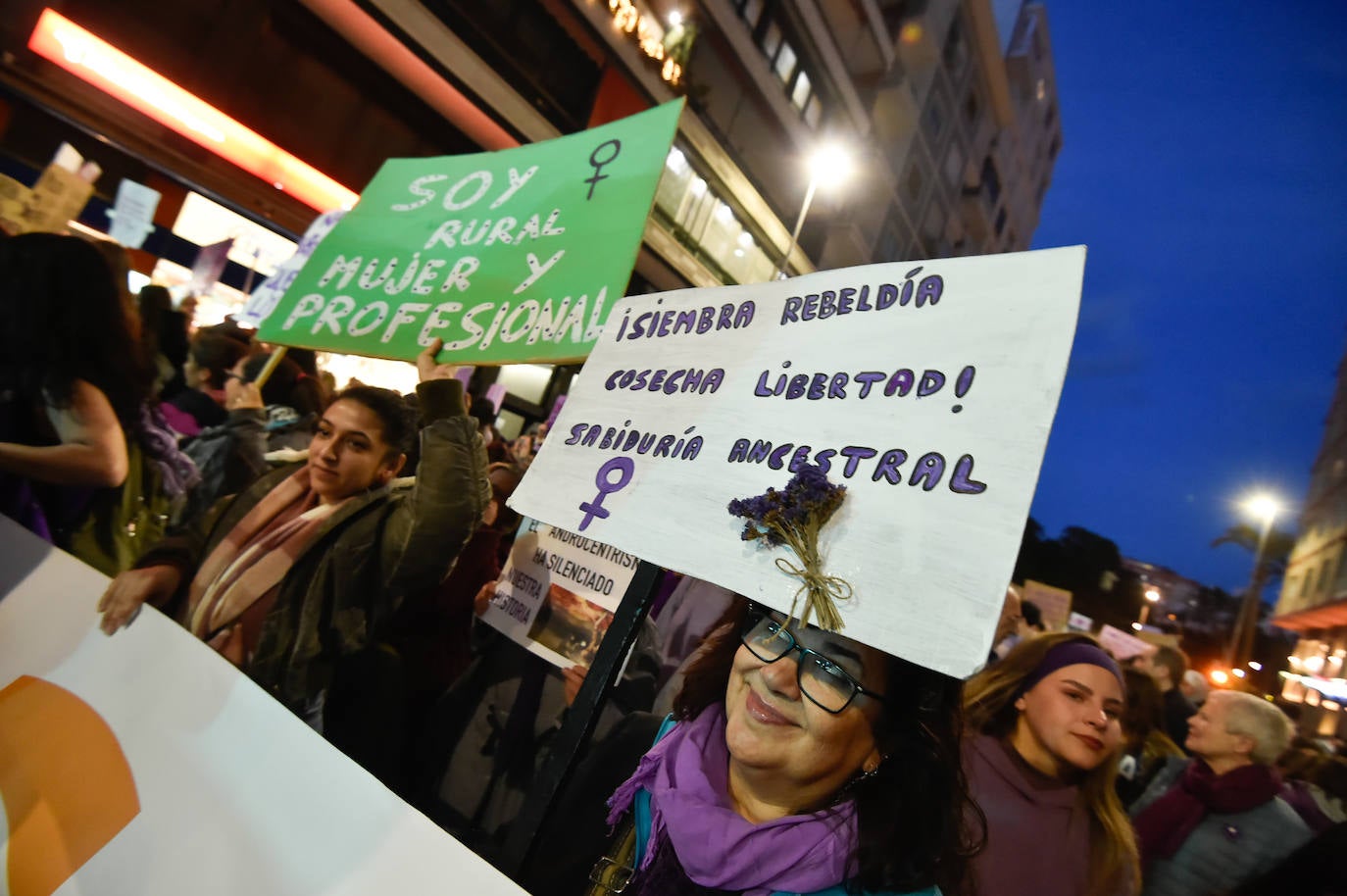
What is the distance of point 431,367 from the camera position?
2.23 meters

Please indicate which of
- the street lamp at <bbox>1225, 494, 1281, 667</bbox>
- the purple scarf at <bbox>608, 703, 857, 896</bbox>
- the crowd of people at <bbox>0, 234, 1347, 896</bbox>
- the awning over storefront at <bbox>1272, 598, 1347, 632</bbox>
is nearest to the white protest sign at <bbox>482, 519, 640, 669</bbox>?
the crowd of people at <bbox>0, 234, 1347, 896</bbox>

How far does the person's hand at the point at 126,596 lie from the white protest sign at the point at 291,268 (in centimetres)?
189

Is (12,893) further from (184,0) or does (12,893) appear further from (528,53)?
(528,53)

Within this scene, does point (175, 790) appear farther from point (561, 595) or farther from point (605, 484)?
point (561, 595)

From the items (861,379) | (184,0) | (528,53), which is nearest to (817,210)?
(528,53)

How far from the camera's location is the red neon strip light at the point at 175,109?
7152mm

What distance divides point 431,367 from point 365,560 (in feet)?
2.31

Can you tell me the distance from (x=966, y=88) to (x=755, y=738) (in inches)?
1432

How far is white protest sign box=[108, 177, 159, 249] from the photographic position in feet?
22.4

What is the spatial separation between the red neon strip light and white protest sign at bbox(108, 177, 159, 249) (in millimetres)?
1853

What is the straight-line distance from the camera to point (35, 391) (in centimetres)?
225

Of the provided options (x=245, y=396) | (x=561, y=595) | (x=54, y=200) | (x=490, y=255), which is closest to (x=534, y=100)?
(x=54, y=200)

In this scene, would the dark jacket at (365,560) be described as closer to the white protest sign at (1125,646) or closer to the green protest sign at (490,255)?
the green protest sign at (490,255)

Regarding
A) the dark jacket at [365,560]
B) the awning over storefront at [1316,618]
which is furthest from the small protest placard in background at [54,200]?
the awning over storefront at [1316,618]
